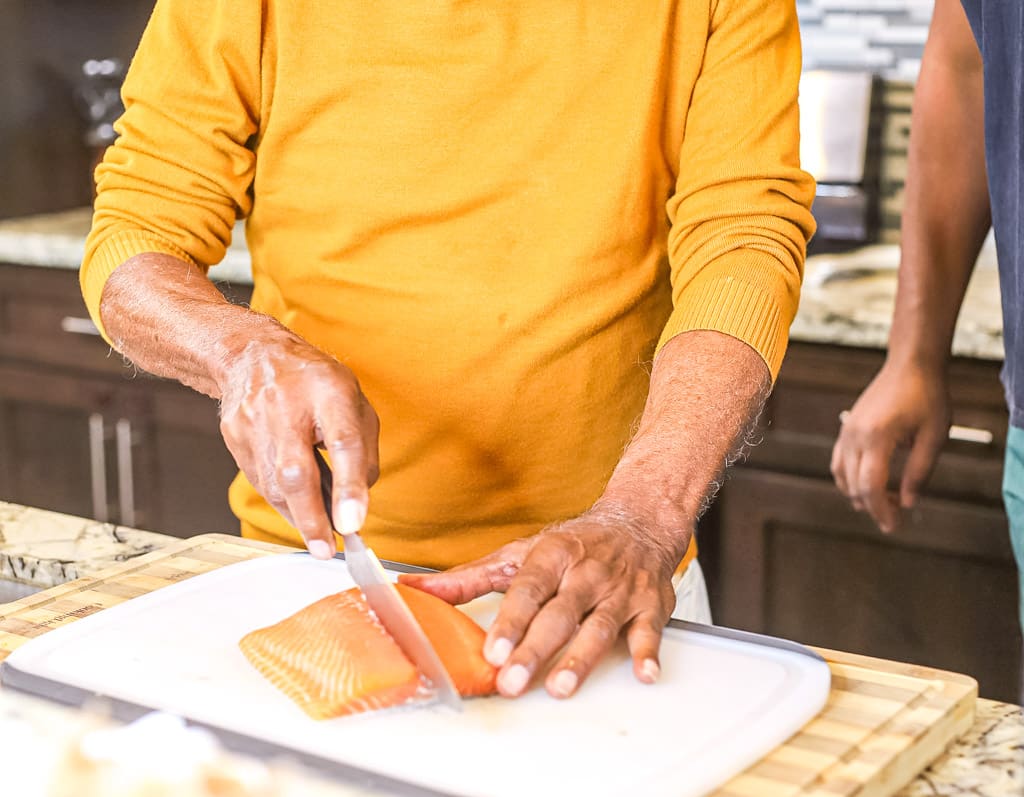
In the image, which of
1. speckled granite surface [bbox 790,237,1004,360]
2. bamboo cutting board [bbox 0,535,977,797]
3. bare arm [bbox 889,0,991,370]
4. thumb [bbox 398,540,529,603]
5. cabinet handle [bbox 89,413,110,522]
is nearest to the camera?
bamboo cutting board [bbox 0,535,977,797]

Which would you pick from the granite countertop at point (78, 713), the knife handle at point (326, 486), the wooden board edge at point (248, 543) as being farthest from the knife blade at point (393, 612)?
the wooden board edge at point (248, 543)

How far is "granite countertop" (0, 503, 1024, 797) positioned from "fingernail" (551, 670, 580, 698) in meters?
0.16

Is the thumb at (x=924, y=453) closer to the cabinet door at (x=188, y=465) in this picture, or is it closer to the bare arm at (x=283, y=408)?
the bare arm at (x=283, y=408)

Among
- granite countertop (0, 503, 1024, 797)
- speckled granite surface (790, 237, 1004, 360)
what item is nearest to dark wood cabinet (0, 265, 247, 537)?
speckled granite surface (790, 237, 1004, 360)

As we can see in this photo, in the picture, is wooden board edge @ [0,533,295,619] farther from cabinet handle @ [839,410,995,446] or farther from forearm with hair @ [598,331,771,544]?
cabinet handle @ [839,410,995,446]

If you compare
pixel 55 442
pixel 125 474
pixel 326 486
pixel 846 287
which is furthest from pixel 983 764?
pixel 55 442

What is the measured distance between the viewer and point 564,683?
2.87 ft

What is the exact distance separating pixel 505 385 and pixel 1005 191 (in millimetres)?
510

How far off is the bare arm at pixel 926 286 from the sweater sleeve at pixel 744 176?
32 cm

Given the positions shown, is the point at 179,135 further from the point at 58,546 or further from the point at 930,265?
the point at 930,265

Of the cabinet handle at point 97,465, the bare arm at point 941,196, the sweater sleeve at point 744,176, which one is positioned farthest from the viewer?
the cabinet handle at point 97,465

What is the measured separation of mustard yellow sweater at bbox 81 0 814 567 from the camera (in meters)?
1.22

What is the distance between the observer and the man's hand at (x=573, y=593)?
89 centimetres

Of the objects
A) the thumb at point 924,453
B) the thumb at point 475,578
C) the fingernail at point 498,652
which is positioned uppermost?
the fingernail at point 498,652
